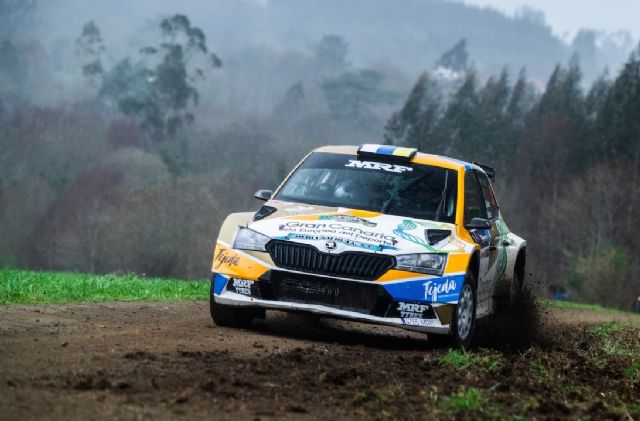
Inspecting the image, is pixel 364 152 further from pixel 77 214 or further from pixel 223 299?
pixel 77 214

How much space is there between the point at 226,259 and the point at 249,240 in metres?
0.27

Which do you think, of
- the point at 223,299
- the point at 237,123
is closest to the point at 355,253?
the point at 223,299

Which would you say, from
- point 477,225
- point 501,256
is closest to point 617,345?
point 501,256

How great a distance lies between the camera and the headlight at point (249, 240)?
9.95 metres

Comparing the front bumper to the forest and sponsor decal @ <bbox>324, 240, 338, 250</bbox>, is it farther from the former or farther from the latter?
the forest

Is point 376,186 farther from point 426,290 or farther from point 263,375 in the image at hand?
point 263,375

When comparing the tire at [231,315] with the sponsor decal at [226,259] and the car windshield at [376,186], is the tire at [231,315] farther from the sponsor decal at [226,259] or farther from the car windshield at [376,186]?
the car windshield at [376,186]

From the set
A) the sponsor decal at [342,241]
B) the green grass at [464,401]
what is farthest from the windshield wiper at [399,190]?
the green grass at [464,401]

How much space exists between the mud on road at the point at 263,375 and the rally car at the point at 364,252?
13.7 inches

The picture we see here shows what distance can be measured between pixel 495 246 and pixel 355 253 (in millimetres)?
2665

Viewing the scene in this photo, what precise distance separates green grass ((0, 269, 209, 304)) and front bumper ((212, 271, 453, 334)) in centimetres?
304

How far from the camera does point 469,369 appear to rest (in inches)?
324

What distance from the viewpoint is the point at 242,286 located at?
32.6 feet

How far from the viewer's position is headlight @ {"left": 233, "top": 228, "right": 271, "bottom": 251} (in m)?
9.95
